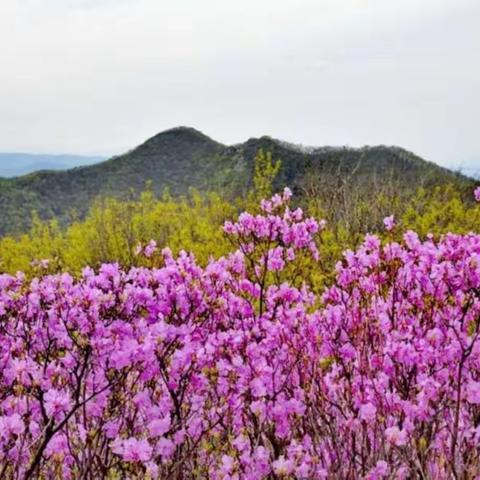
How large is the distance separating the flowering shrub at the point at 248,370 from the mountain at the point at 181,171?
21.3 m

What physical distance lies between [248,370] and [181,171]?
96.0 ft

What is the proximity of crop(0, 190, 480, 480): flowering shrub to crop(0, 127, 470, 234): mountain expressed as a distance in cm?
2125

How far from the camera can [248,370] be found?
426 centimetres

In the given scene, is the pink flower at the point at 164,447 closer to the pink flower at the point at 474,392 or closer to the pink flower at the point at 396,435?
the pink flower at the point at 396,435

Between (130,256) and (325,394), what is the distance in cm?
1069

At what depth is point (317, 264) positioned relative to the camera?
1177 centimetres

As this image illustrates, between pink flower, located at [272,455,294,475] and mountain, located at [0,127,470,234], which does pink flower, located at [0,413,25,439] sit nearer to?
pink flower, located at [272,455,294,475]

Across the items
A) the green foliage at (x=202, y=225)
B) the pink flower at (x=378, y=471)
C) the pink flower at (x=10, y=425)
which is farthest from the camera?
the green foliage at (x=202, y=225)

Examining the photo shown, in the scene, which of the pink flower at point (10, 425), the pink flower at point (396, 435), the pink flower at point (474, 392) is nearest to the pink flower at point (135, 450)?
the pink flower at point (10, 425)

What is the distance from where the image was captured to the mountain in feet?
92.8

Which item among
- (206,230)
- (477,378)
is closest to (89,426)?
(477,378)

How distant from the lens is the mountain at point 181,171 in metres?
28.3

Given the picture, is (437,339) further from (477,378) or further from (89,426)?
(89,426)

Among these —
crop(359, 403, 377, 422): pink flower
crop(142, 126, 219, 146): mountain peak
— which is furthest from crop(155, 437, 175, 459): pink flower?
crop(142, 126, 219, 146): mountain peak
